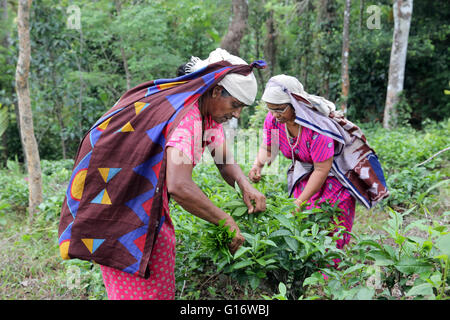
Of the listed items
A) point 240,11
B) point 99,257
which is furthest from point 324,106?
point 240,11

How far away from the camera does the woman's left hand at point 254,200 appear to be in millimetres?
1930

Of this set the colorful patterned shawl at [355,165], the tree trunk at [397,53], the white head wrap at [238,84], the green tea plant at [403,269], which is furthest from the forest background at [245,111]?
the white head wrap at [238,84]

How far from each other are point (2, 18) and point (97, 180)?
11655mm

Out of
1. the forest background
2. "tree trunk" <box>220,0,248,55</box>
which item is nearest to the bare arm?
the forest background

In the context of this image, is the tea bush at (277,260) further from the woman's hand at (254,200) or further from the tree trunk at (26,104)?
the tree trunk at (26,104)

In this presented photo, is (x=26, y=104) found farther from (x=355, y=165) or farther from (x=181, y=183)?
(x=355, y=165)

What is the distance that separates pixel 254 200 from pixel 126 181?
2.24ft

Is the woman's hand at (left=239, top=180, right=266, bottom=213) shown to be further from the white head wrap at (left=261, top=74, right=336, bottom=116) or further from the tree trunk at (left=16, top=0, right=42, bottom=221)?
the tree trunk at (left=16, top=0, right=42, bottom=221)

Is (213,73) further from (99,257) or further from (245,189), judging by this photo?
(99,257)

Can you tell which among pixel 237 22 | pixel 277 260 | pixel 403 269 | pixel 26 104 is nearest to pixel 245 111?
pixel 237 22

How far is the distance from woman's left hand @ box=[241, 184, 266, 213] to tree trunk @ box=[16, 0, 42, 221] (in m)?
3.29

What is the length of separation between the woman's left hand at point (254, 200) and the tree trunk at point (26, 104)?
3.29 metres

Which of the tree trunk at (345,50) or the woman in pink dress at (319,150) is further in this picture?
the tree trunk at (345,50)

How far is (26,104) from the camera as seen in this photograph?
4.22 metres
